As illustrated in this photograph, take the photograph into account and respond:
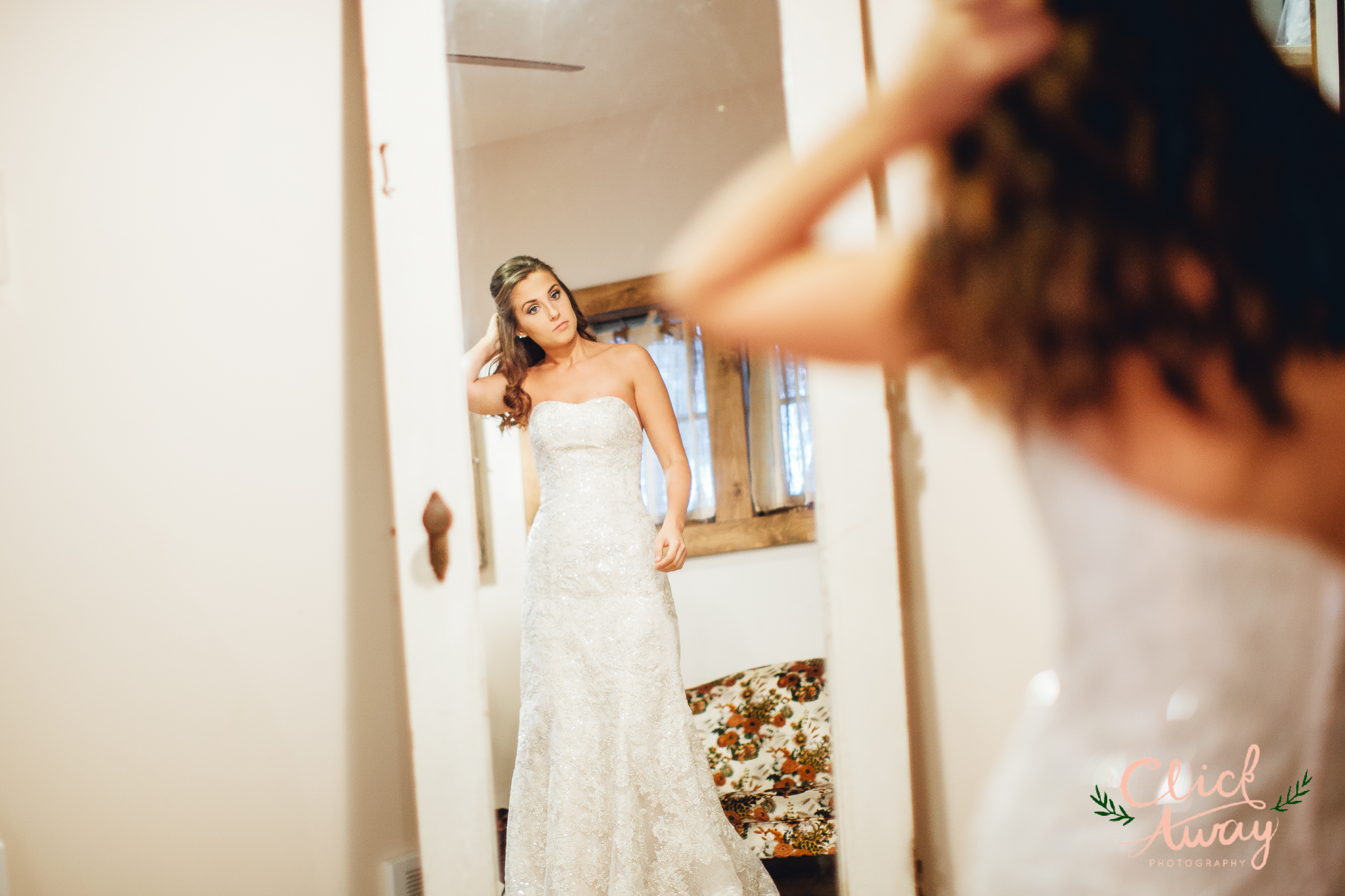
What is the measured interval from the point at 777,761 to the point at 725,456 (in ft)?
1.65

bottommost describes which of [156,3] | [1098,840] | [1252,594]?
[1098,840]

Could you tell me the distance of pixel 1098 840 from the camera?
0.65m

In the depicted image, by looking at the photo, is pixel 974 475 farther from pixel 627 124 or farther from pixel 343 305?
pixel 343 305

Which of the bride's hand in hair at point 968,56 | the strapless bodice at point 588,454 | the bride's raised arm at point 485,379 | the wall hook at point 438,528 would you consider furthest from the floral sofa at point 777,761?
the bride's hand in hair at point 968,56

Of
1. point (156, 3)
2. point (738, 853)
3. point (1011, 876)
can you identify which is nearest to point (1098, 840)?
point (1011, 876)

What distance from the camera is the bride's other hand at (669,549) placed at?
119 centimetres

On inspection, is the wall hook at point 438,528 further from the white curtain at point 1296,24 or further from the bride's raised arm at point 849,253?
the white curtain at point 1296,24

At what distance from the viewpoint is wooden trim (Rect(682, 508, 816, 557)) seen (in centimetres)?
117

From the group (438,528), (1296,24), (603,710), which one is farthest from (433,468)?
(1296,24)

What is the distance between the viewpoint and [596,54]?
4.03 feet

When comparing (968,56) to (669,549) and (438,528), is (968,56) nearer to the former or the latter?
(669,549)

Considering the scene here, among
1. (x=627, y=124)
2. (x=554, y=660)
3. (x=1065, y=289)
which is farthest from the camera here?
(x=554, y=660)

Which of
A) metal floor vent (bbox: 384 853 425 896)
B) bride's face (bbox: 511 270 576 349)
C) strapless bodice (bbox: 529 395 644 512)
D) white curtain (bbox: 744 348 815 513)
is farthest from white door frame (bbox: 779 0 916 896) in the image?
metal floor vent (bbox: 384 853 425 896)

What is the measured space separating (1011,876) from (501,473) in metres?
0.91
